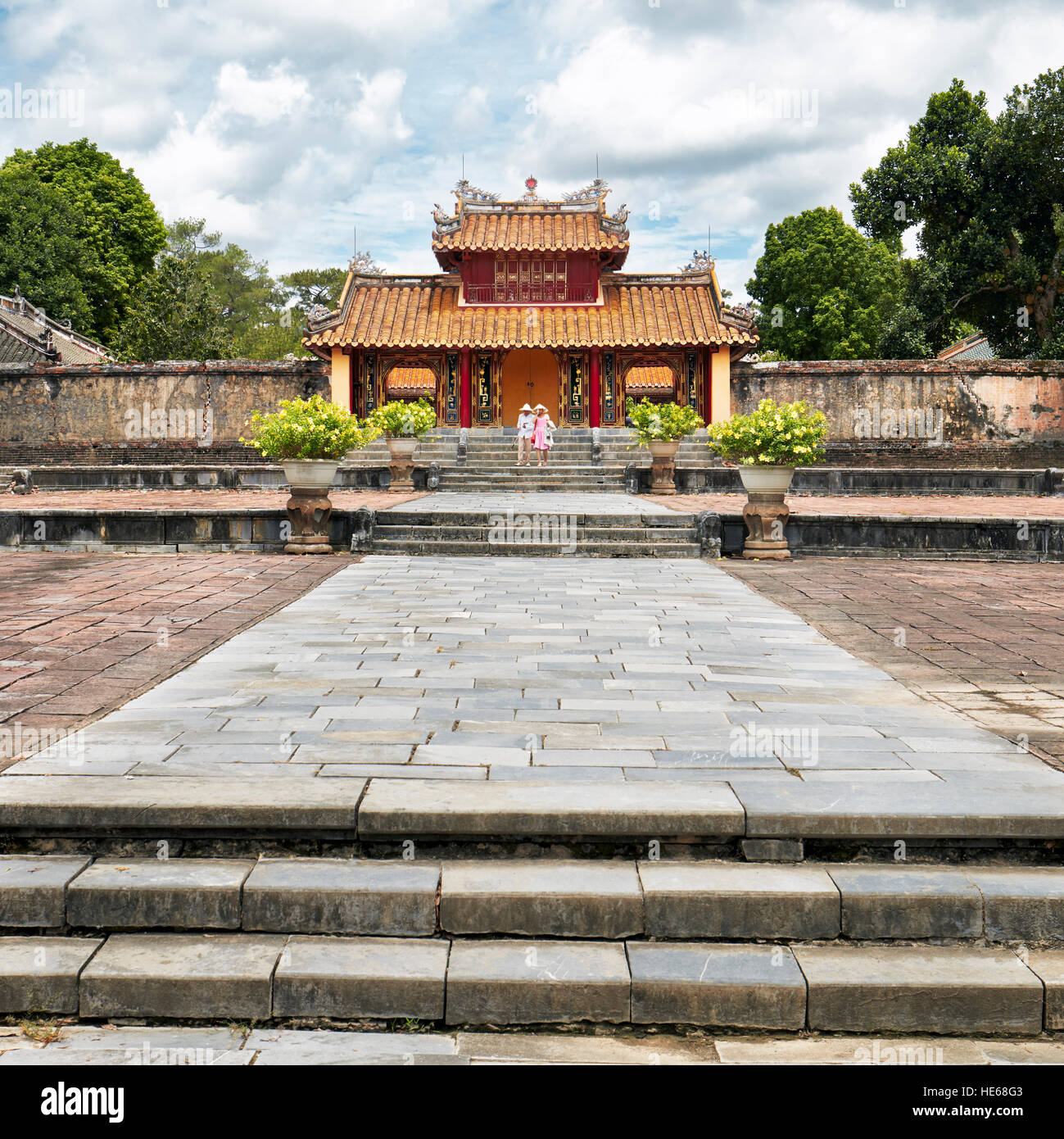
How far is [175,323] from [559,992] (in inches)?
1290

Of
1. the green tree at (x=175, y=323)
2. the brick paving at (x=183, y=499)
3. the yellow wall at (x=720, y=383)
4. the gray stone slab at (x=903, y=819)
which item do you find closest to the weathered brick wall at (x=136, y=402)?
the green tree at (x=175, y=323)

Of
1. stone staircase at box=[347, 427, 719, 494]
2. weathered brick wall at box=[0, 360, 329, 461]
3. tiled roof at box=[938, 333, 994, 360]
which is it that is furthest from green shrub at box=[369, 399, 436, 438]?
tiled roof at box=[938, 333, 994, 360]

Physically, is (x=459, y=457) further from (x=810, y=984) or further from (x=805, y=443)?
(x=810, y=984)

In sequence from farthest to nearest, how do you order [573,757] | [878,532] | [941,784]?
[878,532], [573,757], [941,784]

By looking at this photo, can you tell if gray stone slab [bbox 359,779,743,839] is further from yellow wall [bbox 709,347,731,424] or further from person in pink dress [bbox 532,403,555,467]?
yellow wall [bbox 709,347,731,424]

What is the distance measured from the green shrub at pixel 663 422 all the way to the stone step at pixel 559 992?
14.8 meters

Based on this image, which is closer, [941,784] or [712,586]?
[941,784]

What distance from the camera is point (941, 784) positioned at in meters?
3.62

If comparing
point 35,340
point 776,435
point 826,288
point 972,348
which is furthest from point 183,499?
point 972,348

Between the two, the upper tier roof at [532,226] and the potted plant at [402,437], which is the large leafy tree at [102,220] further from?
the potted plant at [402,437]

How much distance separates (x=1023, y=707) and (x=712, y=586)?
4.05 metres

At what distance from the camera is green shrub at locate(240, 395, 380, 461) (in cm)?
1027

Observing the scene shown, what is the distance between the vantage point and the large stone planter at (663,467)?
1781 centimetres
